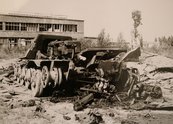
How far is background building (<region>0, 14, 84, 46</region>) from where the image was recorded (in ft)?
105

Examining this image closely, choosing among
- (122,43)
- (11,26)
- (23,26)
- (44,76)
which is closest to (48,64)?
(44,76)

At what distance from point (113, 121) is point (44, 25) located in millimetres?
29671

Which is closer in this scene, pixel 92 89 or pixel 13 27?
pixel 92 89

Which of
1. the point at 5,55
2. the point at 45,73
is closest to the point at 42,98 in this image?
the point at 45,73

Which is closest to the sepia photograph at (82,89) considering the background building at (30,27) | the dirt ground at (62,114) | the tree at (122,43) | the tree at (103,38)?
the dirt ground at (62,114)

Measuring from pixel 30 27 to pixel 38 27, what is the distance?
3.28 ft

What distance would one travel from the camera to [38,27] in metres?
34.3

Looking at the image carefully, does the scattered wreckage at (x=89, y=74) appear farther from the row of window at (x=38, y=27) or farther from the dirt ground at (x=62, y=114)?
the row of window at (x=38, y=27)

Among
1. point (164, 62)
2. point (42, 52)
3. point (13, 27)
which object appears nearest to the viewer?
point (42, 52)

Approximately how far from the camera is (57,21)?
3512 centimetres

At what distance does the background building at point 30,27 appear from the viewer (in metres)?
31.9

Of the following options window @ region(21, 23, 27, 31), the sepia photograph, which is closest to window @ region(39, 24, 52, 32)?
window @ region(21, 23, 27, 31)

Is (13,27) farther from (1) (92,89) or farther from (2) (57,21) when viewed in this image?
(1) (92,89)

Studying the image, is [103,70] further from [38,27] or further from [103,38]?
[38,27]
